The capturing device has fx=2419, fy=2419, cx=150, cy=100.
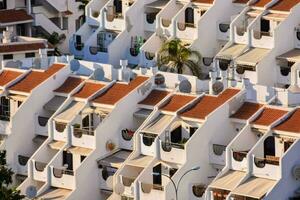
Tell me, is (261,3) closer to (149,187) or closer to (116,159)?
(116,159)

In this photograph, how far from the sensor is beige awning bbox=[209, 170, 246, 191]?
109 metres

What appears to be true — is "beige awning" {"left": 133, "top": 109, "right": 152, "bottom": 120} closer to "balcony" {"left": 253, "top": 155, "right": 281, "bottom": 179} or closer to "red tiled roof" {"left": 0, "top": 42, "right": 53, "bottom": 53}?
"balcony" {"left": 253, "top": 155, "right": 281, "bottom": 179}

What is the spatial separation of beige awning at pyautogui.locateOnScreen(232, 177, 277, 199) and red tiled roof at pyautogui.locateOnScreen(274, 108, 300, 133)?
261 centimetres

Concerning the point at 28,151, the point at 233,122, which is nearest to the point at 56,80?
the point at 28,151

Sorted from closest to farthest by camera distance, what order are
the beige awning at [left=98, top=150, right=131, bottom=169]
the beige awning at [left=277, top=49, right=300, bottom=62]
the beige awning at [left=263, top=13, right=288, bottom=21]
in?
1. the beige awning at [left=98, top=150, right=131, bottom=169]
2. the beige awning at [left=277, top=49, right=300, bottom=62]
3. the beige awning at [left=263, top=13, right=288, bottom=21]

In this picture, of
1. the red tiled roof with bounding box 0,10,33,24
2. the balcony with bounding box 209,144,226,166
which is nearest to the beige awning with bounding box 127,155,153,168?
the balcony with bounding box 209,144,226,166

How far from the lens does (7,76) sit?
121188 millimetres

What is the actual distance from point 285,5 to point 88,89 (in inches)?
491

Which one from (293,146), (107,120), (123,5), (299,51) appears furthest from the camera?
(123,5)

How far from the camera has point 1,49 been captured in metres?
128

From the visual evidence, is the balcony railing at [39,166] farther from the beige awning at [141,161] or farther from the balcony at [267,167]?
the balcony at [267,167]

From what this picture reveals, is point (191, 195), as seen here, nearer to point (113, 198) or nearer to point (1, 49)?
point (113, 198)

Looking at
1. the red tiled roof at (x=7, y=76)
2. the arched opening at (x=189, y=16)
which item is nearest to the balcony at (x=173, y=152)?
the red tiled roof at (x=7, y=76)

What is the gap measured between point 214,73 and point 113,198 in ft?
31.0
